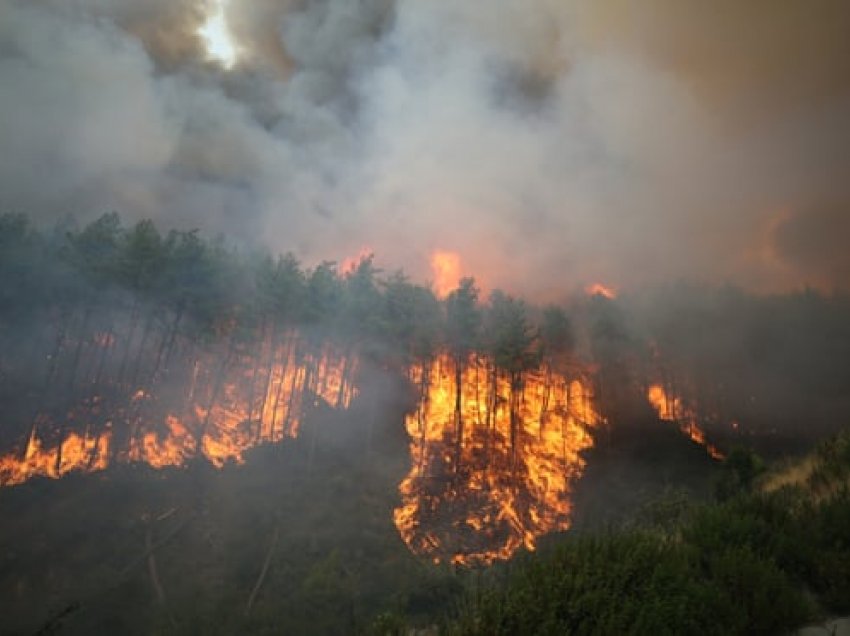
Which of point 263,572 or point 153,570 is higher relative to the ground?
point 263,572

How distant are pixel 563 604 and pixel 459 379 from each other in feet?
167

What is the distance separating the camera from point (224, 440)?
47.2 metres

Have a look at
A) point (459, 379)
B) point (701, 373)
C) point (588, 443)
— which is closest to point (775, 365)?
point (701, 373)

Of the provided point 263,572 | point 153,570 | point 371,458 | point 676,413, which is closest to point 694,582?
point 263,572

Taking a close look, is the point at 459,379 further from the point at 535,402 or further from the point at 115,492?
the point at 115,492

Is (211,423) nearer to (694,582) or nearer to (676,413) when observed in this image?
(694,582)

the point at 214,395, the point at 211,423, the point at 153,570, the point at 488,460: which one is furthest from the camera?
the point at 488,460

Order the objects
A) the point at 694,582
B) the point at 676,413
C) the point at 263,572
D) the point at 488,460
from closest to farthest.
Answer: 1. the point at 694,582
2. the point at 263,572
3. the point at 488,460
4. the point at 676,413

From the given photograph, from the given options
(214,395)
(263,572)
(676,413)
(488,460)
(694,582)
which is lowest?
(263,572)

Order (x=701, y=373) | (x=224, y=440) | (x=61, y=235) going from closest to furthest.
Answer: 1. (x=224, y=440)
2. (x=61, y=235)
3. (x=701, y=373)

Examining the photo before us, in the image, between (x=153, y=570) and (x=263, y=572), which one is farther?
(x=263, y=572)

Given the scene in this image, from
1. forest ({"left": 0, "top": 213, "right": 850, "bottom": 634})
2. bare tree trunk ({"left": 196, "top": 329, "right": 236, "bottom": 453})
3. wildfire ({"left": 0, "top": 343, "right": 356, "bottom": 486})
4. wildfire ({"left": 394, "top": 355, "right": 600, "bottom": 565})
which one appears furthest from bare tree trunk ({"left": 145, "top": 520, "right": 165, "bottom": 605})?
wildfire ({"left": 394, "top": 355, "right": 600, "bottom": 565})

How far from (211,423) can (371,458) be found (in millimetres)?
16612

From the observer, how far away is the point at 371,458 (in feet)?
163
